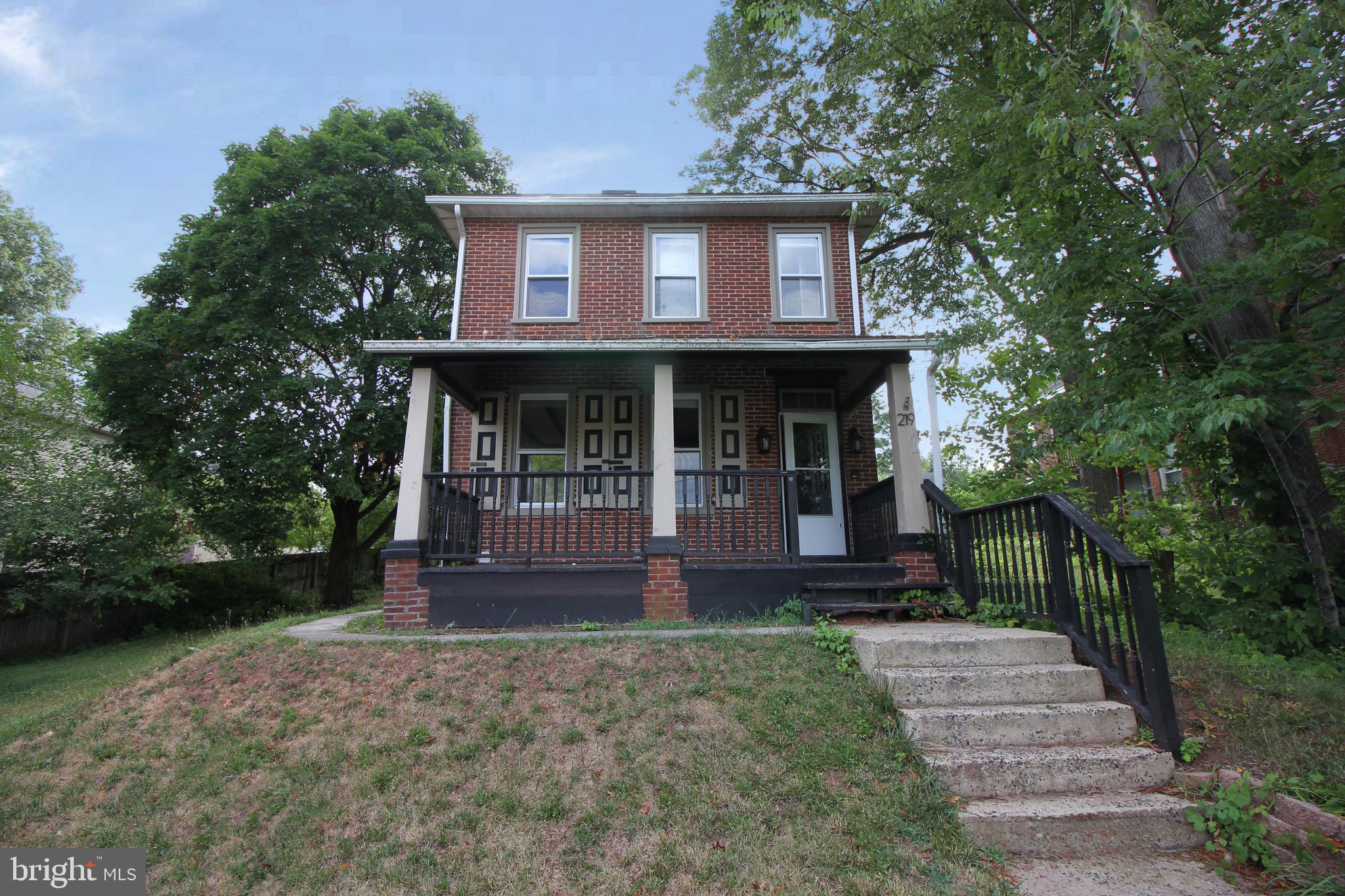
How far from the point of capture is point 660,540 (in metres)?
6.80

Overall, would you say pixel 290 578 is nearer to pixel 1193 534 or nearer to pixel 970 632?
pixel 970 632

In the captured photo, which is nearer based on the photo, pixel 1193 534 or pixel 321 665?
pixel 321 665

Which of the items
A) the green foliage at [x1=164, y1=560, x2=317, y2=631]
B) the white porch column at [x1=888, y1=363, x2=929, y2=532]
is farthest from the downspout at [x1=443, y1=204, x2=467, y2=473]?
the green foliage at [x1=164, y1=560, x2=317, y2=631]

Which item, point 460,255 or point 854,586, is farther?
point 460,255

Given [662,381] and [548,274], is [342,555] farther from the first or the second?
[662,381]

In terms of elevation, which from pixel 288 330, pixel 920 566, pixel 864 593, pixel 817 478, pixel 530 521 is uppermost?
pixel 288 330

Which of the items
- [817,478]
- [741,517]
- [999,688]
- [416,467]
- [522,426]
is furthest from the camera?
[522,426]

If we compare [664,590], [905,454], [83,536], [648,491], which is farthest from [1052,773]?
[83,536]

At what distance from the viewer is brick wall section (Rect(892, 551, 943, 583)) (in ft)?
22.6

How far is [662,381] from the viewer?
7.32 meters

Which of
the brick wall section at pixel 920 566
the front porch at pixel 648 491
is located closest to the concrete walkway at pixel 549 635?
the front porch at pixel 648 491

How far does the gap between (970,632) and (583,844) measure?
3.49 meters

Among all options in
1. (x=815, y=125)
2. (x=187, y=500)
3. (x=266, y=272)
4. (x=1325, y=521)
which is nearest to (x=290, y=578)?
(x=187, y=500)

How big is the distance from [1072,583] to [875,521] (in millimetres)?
3333
